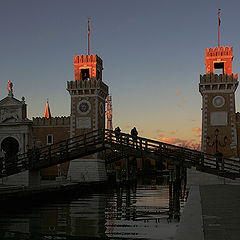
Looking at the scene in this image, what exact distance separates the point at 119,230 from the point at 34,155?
1572cm

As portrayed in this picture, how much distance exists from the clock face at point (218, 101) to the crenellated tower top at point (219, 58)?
3.07 meters

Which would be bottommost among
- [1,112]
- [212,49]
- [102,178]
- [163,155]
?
[102,178]

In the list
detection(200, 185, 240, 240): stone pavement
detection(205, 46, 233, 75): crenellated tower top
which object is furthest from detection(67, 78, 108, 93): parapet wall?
detection(200, 185, 240, 240): stone pavement

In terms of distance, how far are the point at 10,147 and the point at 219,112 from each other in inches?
992

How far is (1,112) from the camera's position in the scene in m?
47.0

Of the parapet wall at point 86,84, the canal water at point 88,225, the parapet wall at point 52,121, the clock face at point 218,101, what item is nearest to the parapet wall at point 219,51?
the clock face at point 218,101

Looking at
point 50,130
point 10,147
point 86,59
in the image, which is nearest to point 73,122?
point 50,130

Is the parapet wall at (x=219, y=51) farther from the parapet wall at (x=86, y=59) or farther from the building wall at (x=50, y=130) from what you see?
the building wall at (x=50, y=130)

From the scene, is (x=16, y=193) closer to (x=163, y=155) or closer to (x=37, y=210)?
(x=37, y=210)

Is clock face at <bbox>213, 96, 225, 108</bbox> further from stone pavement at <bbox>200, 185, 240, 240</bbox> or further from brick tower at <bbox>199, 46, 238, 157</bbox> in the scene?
stone pavement at <bbox>200, 185, 240, 240</bbox>

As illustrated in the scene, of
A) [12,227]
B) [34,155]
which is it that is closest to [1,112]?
[34,155]

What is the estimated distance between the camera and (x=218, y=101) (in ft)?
128

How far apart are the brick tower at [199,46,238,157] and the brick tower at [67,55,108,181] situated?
11.7 meters

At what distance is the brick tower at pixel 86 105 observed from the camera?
41250 mm
